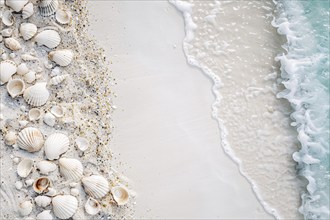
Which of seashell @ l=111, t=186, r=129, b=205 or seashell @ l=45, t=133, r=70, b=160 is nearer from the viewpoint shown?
seashell @ l=45, t=133, r=70, b=160

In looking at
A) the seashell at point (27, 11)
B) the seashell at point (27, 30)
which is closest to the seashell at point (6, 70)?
the seashell at point (27, 30)

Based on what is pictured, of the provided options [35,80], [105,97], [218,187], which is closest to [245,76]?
[218,187]

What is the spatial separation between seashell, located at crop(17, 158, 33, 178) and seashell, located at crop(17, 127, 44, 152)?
0.38 feet

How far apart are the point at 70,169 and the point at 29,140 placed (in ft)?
1.55

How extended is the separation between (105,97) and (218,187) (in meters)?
1.52

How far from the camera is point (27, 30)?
4.49 m

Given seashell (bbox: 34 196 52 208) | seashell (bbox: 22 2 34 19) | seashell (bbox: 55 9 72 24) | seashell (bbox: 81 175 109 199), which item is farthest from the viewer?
seashell (bbox: 55 9 72 24)

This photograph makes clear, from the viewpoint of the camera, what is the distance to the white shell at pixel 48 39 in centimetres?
453

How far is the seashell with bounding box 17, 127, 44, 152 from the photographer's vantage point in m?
4.28

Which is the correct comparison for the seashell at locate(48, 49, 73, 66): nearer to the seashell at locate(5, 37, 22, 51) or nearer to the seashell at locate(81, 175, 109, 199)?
the seashell at locate(5, 37, 22, 51)

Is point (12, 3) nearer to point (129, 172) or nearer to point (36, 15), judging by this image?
point (36, 15)

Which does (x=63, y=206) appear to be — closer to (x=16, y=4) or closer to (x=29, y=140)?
(x=29, y=140)

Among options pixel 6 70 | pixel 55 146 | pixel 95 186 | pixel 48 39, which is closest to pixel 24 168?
pixel 55 146

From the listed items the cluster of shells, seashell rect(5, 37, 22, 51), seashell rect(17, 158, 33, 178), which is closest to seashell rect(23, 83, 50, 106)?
the cluster of shells
